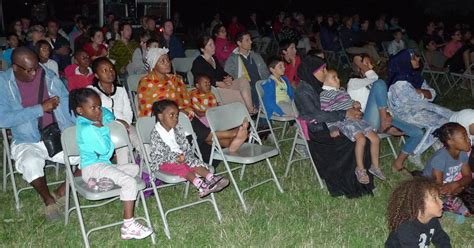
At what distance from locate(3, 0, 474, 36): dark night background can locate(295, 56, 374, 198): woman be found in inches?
512

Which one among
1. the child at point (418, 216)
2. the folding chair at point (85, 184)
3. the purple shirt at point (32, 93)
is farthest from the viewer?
the purple shirt at point (32, 93)

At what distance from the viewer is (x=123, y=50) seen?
25.9 ft

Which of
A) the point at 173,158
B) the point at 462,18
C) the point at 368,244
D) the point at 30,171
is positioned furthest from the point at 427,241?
the point at 462,18

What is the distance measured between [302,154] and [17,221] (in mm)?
2728

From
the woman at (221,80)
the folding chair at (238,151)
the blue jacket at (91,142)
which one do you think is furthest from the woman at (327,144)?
the blue jacket at (91,142)

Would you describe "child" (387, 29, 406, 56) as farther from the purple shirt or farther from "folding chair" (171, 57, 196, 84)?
the purple shirt

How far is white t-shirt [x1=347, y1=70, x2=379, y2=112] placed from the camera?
18.1 ft

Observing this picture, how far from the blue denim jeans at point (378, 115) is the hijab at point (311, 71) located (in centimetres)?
51

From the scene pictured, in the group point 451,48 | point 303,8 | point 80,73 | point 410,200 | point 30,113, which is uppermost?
point 410,200

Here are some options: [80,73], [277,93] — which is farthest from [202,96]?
[80,73]

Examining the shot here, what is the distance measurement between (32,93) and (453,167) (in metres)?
3.31

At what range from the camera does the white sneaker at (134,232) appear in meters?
3.86

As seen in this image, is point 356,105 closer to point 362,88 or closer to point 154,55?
point 362,88

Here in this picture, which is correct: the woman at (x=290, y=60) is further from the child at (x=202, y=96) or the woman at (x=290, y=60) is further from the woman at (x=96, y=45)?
the woman at (x=96, y=45)
